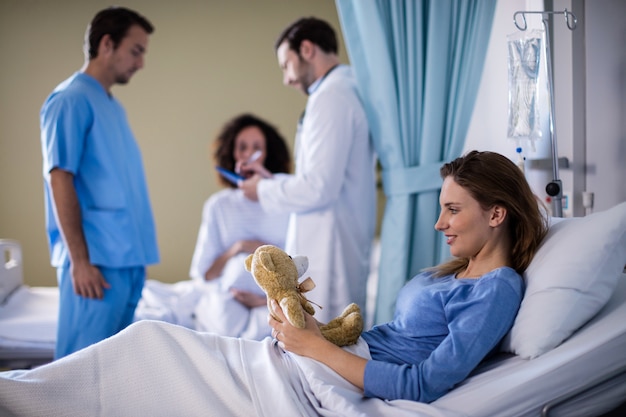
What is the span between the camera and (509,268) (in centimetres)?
147

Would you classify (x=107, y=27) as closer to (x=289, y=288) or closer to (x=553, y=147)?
(x=289, y=288)

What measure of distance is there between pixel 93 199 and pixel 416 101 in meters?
1.29

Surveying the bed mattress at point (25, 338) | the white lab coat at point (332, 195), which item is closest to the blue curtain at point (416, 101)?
the white lab coat at point (332, 195)

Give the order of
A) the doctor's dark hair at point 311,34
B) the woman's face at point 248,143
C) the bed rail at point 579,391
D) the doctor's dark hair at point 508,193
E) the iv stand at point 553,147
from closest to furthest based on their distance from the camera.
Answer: the bed rail at point 579,391 → the doctor's dark hair at point 508,193 → the iv stand at point 553,147 → the doctor's dark hair at point 311,34 → the woman's face at point 248,143

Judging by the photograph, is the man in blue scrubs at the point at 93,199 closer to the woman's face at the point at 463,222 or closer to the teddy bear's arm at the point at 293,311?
the teddy bear's arm at the point at 293,311

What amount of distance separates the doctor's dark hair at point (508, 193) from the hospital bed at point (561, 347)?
0.04m

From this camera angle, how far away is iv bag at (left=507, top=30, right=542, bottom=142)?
2.02 meters

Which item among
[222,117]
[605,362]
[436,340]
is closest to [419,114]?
[436,340]

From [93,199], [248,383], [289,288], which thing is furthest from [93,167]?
[248,383]

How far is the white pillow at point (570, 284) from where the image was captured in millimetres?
1386

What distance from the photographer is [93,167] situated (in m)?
2.48

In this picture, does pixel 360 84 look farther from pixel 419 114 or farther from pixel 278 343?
pixel 278 343

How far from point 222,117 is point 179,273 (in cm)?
118

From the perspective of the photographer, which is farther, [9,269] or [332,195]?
[9,269]
